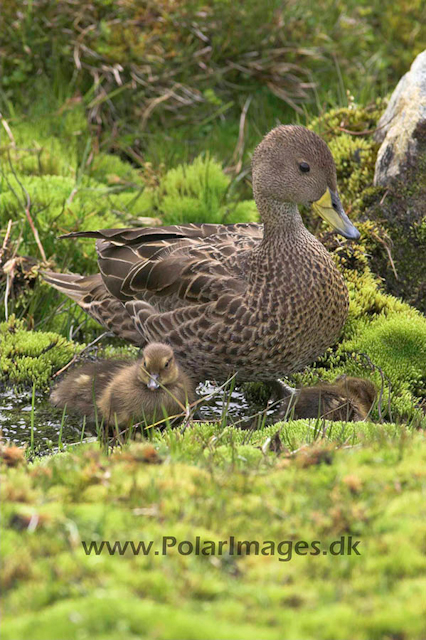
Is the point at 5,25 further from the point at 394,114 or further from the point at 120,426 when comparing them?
the point at 120,426

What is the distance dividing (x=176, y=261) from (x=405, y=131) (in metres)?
1.86

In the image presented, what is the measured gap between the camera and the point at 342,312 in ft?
15.8

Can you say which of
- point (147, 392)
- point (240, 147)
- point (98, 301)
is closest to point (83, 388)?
point (147, 392)

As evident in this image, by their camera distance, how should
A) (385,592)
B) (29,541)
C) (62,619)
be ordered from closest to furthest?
(62,619) → (385,592) → (29,541)

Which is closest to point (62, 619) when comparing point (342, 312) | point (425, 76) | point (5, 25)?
point (342, 312)

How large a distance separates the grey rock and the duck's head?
3.85ft

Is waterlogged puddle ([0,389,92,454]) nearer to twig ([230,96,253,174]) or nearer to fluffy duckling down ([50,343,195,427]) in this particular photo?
fluffy duckling down ([50,343,195,427])

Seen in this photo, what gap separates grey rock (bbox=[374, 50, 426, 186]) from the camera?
569 cm

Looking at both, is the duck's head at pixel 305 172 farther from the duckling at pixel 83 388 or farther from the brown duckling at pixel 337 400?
the duckling at pixel 83 388

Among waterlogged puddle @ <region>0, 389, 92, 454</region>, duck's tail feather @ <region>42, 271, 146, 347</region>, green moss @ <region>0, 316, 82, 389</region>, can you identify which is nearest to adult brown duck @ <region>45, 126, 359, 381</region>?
duck's tail feather @ <region>42, 271, 146, 347</region>

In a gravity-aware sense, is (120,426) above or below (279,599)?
below

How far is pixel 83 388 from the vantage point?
488cm

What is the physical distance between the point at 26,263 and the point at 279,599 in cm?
412

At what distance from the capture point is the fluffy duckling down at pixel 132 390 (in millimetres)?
4586
